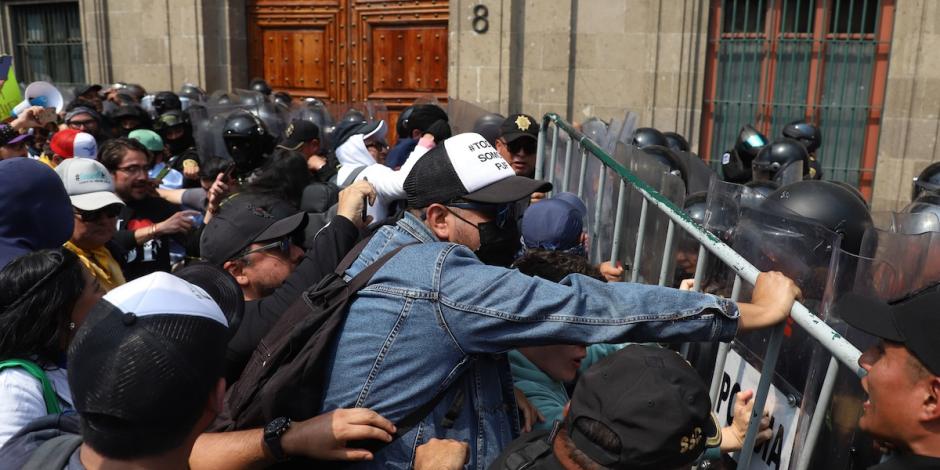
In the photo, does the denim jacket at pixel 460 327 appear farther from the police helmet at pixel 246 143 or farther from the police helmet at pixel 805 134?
the police helmet at pixel 805 134

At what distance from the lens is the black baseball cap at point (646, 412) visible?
4.79 feet

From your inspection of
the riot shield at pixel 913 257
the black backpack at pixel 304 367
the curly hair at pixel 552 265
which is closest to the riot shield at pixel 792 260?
the riot shield at pixel 913 257

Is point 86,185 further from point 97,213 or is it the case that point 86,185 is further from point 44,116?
point 44,116

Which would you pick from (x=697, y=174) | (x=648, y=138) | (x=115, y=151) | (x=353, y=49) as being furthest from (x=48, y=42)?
(x=697, y=174)

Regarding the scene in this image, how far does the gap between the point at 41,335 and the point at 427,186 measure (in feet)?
3.64

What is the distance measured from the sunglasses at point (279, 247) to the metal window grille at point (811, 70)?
322 inches

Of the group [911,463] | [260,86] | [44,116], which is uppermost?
[260,86]

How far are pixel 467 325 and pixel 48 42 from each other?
55.5ft

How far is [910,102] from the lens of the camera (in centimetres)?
879

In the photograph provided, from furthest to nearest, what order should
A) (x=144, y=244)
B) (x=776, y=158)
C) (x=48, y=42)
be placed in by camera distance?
1. (x=48, y=42)
2. (x=776, y=158)
3. (x=144, y=244)

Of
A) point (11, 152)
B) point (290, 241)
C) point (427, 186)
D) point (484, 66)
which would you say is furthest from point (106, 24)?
point (427, 186)

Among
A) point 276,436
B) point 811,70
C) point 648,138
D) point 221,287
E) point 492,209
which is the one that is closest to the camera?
point 276,436

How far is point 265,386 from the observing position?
192 centimetres

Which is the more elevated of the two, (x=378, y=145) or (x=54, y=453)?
(x=378, y=145)
